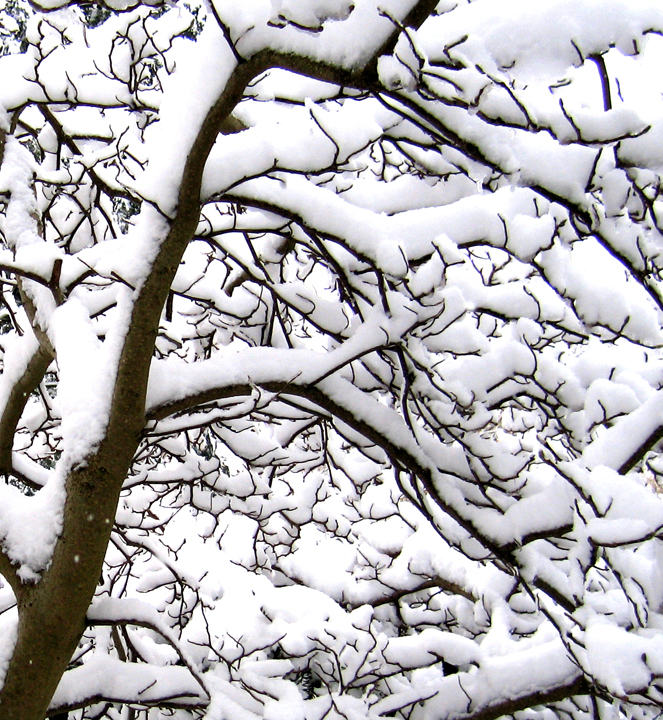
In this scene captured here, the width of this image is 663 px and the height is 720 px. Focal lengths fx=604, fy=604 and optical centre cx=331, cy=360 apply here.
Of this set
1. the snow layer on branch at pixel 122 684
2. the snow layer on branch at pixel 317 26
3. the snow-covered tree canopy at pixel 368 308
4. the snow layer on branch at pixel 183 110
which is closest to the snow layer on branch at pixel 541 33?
the snow-covered tree canopy at pixel 368 308

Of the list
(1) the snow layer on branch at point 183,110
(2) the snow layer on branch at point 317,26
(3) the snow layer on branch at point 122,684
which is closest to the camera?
(2) the snow layer on branch at point 317,26

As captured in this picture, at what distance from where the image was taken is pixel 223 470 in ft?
17.7

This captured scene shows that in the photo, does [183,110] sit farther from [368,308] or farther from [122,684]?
[122,684]

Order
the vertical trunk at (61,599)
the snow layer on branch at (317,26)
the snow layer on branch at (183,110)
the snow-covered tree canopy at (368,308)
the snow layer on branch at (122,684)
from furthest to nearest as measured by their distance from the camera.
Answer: the snow layer on branch at (122,684)
the vertical trunk at (61,599)
the snow layer on branch at (183,110)
the snow-covered tree canopy at (368,308)
the snow layer on branch at (317,26)

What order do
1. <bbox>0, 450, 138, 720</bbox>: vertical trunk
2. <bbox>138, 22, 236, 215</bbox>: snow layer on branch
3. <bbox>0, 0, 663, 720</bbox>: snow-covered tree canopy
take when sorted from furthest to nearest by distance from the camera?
<bbox>0, 450, 138, 720</bbox>: vertical trunk, <bbox>138, 22, 236, 215</bbox>: snow layer on branch, <bbox>0, 0, 663, 720</bbox>: snow-covered tree canopy

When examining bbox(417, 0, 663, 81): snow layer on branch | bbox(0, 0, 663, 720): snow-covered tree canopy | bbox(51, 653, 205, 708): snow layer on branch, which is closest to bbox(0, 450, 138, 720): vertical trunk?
bbox(0, 0, 663, 720): snow-covered tree canopy

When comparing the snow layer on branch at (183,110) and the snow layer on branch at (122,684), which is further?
the snow layer on branch at (122,684)

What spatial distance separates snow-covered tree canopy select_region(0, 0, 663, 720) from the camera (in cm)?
157

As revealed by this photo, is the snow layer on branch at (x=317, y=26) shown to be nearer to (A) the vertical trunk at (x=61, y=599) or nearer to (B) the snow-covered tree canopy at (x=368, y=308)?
A: (B) the snow-covered tree canopy at (x=368, y=308)

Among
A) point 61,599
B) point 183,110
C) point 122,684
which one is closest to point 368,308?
point 183,110

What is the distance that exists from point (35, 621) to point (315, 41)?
195cm

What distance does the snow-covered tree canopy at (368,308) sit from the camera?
157 cm

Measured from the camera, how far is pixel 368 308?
2.34 metres

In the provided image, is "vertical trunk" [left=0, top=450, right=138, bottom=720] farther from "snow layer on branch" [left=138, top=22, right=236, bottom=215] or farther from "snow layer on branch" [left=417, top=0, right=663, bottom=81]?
"snow layer on branch" [left=417, top=0, right=663, bottom=81]
